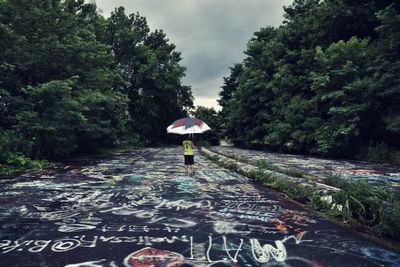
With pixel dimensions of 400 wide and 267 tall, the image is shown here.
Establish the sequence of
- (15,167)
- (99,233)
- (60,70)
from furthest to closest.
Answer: (60,70) → (15,167) → (99,233)

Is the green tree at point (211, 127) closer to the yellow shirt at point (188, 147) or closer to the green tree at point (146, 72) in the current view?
the green tree at point (146, 72)

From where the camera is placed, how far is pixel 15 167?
1375 centimetres

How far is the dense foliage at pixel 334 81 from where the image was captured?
18953 mm

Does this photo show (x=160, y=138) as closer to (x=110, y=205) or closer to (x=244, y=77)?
(x=244, y=77)

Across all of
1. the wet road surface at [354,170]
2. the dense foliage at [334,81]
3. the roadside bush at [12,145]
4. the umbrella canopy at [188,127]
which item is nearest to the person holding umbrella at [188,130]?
the umbrella canopy at [188,127]

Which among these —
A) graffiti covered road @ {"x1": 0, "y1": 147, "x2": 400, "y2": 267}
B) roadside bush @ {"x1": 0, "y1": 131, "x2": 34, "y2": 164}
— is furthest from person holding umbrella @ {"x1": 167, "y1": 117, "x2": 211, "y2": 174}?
roadside bush @ {"x1": 0, "y1": 131, "x2": 34, "y2": 164}

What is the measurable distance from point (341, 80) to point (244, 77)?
2124cm

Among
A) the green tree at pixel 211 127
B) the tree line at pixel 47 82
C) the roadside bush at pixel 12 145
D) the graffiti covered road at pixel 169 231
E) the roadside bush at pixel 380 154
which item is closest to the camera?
the graffiti covered road at pixel 169 231

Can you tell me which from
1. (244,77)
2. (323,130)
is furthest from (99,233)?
(244,77)

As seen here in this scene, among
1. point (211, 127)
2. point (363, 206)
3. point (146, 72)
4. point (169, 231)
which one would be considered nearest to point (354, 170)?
point (363, 206)

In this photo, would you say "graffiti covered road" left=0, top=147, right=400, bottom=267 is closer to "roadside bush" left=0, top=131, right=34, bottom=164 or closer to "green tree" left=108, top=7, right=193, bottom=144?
"roadside bush" left=0, top=131, right=34, bottom=164

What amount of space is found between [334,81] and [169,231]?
19829mm

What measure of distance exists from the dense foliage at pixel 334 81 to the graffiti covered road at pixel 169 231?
44.1ft

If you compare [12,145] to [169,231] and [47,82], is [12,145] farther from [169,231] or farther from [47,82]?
[169,231]
